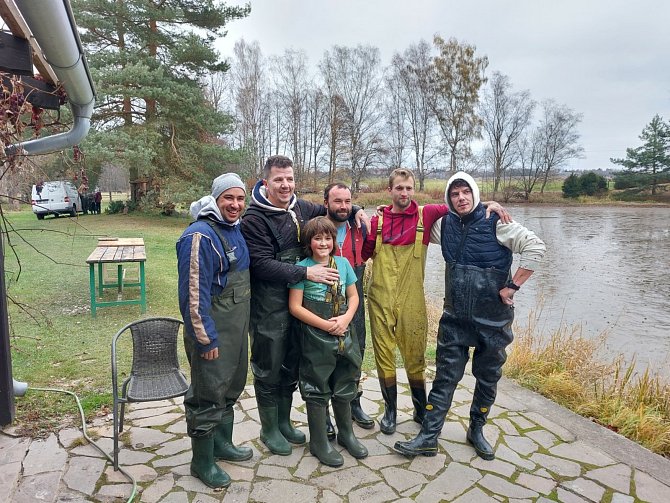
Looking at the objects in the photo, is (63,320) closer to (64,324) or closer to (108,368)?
→ (64,324)

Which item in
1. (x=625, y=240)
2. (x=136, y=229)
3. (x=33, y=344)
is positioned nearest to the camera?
(x=33, y=344)

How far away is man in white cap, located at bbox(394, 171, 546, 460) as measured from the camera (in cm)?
314

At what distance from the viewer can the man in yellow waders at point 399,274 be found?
11.2 ft

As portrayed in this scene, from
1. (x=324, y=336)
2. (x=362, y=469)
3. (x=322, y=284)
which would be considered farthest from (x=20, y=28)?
(x=362, y=469)

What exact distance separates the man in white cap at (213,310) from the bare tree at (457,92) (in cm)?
4018

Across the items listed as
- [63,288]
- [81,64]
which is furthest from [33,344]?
[81,64]

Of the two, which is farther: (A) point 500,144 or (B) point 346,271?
(A) point 500,144

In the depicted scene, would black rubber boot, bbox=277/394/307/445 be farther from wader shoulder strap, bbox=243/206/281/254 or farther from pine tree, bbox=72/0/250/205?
pine tree, bbox=72/0/250/205

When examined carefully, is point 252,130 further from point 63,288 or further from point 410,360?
point 410,360

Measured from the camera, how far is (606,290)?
11062mm

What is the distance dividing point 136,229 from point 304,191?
15.8m

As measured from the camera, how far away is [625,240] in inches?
763

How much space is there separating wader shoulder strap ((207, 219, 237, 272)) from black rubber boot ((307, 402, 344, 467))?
1066mm

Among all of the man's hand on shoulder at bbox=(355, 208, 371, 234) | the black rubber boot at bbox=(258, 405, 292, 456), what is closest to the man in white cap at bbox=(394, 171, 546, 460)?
the man's hand on shoulder at bbox=(355, 208, 371, 234)
